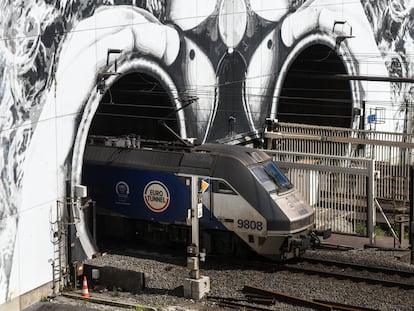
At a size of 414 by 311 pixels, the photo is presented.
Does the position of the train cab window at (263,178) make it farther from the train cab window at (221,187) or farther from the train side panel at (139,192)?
the train side panel at (139,192)

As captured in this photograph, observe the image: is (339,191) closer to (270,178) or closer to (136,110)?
(270,178)

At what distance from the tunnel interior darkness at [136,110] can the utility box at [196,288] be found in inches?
258

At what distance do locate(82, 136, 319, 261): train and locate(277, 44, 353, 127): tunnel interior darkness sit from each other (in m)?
11.1

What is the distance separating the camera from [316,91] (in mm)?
37125

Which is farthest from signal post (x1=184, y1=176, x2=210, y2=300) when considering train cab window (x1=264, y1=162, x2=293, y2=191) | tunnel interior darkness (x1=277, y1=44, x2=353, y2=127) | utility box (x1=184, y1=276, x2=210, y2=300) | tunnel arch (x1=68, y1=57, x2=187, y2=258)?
tunnel interior darkness (x1=277, y1=44, x2=353, y2=127)

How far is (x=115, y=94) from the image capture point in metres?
27.8

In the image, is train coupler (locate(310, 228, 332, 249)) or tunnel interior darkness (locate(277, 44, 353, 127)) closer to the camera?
train coupler (locate(310, 228, 332, 249))

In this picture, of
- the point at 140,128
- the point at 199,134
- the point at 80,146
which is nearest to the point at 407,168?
the point at 199,134

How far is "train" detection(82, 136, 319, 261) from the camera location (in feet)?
75.1

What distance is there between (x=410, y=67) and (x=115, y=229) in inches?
787

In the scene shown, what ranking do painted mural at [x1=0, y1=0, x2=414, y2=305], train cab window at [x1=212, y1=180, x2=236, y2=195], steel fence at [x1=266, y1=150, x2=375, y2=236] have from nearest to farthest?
painted mural at [x1=0, y1=0, x2=414, y2=305] < train cab window at [x1=212, y1=180, x2=236, y2=195] < steel fence at [x1=266, y1=150, x2=375, y2=236]

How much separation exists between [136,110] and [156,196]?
5752 millimetres

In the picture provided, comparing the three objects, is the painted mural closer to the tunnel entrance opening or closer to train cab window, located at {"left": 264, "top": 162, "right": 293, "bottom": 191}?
the tunnel entrance opening

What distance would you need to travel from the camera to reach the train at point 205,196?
22891mm
